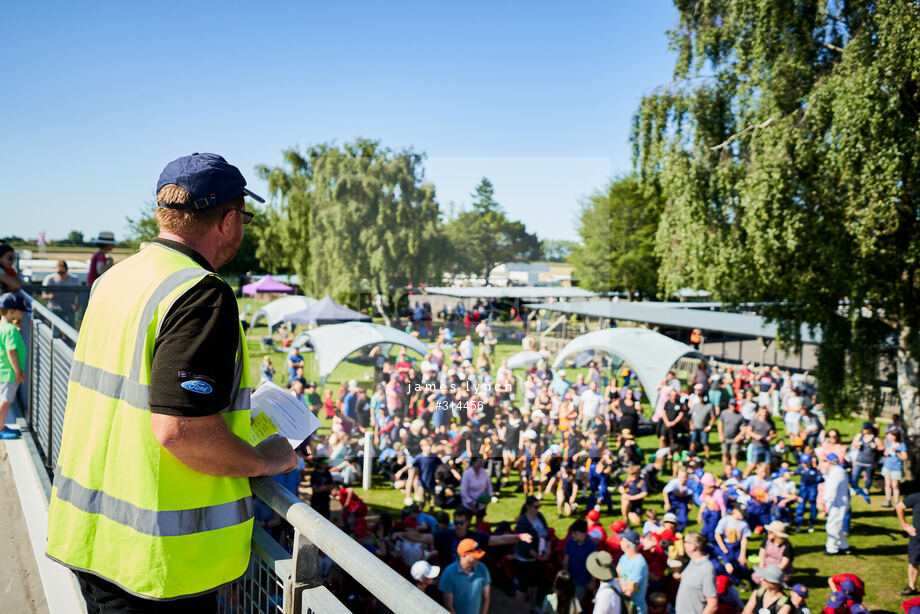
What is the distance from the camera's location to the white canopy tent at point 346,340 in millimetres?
15820

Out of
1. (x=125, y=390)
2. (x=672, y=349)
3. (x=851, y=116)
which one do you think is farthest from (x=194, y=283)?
(x=672, y=349)

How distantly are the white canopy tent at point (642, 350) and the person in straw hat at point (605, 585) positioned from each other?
36.7ft

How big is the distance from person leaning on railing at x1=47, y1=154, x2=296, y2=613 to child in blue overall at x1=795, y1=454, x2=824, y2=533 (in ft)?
37.6

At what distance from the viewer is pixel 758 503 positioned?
969 cm

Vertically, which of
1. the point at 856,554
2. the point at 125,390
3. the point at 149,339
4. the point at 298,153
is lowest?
the point at 856,554

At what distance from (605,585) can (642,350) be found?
42.3 ft

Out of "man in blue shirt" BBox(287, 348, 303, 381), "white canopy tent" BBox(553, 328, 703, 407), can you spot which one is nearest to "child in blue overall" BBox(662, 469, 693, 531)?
"white canopy tent" BBox(553, 328, 703, 407)

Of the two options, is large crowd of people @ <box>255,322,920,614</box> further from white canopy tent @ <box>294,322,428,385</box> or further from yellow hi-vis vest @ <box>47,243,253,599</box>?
yellow hi-vis vest @ <box>47,243,253,599</box>

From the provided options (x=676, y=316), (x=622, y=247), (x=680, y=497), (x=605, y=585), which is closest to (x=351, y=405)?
(x=680, y=497)

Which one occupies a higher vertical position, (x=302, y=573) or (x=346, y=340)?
(x=302, y=573)

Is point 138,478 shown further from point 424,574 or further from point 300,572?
point 424,574

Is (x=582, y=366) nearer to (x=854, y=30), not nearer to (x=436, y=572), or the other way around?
(x=854, y=30)

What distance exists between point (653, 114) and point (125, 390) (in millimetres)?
15981

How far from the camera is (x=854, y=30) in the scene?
40.8ft
